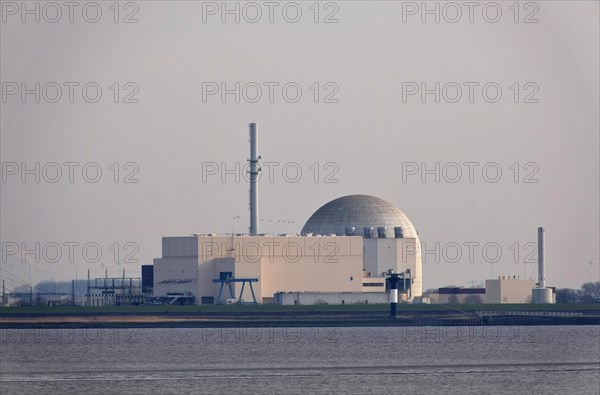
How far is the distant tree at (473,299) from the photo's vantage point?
172 m

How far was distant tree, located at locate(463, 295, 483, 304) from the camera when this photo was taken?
172500mm

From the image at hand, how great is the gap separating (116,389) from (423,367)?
65.6 feet

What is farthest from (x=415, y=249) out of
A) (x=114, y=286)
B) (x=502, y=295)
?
(x=114, y=286)

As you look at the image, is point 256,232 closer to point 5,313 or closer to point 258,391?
point 5,313

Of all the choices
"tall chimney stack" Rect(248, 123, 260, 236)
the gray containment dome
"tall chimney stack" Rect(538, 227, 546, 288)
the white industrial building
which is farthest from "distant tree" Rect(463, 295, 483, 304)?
"tall chimney stack" Rect(248, 123, 260, 236)

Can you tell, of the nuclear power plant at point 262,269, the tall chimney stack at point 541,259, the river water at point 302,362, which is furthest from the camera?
the tall chimney stack at point 541,259

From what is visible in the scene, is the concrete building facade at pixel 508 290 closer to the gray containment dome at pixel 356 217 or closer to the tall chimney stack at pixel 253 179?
the gray containment dome at pixel 356 217

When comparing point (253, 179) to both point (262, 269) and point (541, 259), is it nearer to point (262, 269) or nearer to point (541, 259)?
point (262, 269)

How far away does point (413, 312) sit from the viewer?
149625mm

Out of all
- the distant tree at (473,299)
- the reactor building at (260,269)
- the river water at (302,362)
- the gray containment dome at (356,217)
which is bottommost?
the river water at (302,362)

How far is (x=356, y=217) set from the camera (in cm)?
17362

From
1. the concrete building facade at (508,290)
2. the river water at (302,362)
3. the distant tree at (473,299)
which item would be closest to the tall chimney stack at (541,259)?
the concrete building facade at (508,290)

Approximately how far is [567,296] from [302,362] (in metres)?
109

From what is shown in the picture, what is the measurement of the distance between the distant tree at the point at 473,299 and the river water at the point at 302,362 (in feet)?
Result: 141
